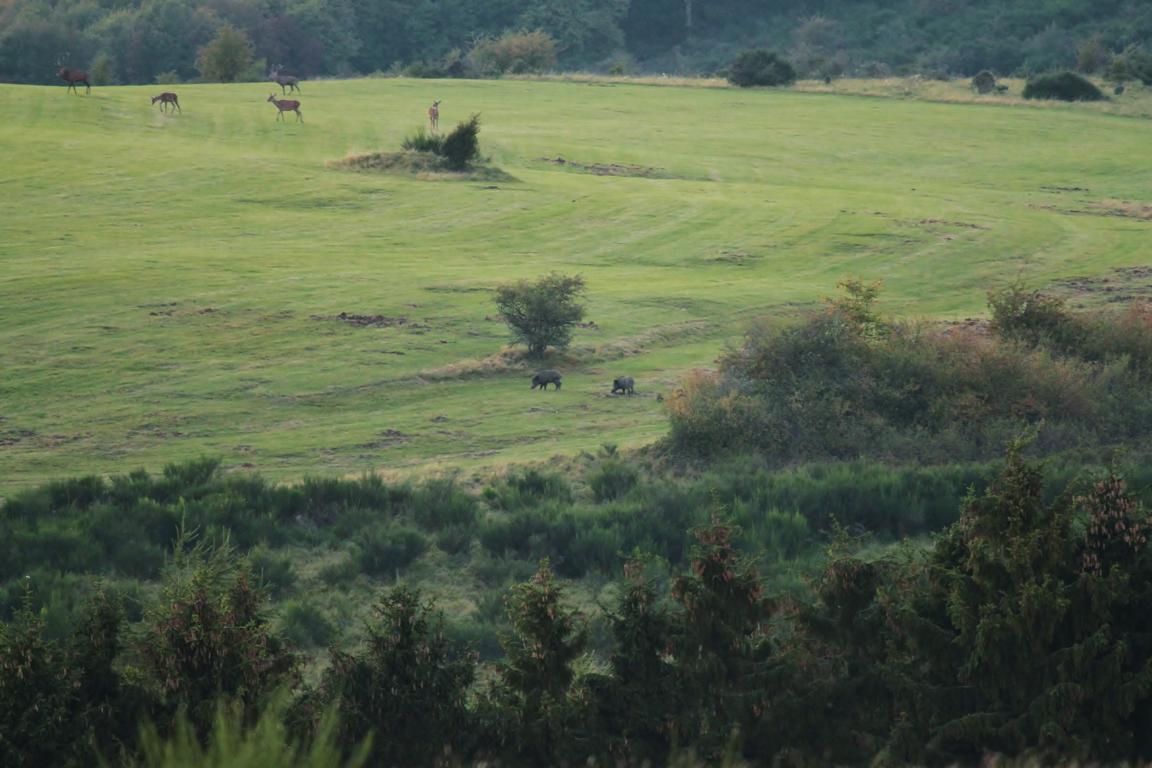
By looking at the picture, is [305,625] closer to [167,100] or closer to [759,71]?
[167,100]

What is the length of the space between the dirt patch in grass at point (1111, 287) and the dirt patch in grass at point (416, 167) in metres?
18.1

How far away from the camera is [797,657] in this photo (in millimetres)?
10805

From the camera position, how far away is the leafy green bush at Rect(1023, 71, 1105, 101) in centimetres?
6600

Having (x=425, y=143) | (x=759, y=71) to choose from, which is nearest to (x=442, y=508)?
(x=425, y=143)

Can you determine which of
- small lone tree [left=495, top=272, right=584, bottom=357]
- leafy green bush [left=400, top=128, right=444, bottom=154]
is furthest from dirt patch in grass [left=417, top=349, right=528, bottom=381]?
leafy green bush [left=400, top=128, right=444, bottom=154]

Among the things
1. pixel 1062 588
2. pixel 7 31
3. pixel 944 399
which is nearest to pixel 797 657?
pixel 1062 588

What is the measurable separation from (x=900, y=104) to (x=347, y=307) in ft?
138

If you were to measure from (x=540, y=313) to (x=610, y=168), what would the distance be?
22413mm

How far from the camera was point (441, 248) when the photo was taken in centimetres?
3709

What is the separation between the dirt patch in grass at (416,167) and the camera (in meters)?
45.4

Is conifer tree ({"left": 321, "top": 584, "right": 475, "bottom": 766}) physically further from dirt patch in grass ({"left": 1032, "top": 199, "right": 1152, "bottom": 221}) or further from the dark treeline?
dirt patch in grass ({"left": 1032, "top": 199, "right": 1152, "bottom": 221})

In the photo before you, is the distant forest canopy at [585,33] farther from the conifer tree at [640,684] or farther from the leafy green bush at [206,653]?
the leafy green bush at [206,653]

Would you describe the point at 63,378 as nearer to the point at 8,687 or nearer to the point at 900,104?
the point at 8,687

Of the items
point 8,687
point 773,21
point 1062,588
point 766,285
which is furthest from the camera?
point 773,21
